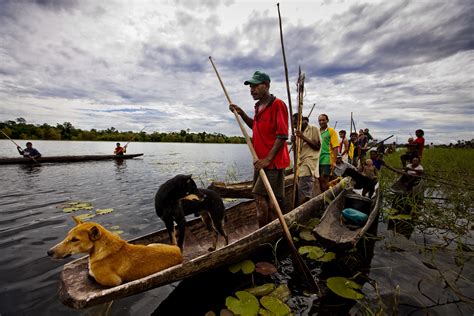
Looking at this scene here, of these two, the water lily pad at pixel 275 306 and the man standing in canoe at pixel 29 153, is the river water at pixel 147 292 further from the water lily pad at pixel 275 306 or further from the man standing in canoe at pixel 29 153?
the man standing in canoe at pixel 29 153

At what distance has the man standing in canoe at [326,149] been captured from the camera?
6949mm

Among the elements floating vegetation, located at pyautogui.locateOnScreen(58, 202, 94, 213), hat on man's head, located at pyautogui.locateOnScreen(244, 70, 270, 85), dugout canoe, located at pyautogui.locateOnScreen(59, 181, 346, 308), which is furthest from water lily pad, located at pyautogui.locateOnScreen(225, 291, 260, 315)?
floating vegetation, located at pyautogui.locateOnScreen(58, 202, 94, 213)

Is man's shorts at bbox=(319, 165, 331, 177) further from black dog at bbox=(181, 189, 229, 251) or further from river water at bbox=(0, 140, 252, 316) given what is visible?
river water at bbox=(0, 140, 252, 316)

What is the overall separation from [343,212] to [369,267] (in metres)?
1.08

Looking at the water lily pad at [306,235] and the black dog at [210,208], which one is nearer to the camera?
the black dog at [210,208]

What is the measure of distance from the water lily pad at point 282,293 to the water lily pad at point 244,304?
0.36 meters

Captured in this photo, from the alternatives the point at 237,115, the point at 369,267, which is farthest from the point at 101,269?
the point at 369,267

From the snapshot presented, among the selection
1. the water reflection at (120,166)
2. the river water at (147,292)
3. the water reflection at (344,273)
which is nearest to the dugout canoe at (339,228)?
the water reflection at (344,273)

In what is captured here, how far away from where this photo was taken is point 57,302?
316 centimetres

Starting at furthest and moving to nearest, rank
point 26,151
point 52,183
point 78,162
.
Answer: point 78,162
point 26,151
point 52,183

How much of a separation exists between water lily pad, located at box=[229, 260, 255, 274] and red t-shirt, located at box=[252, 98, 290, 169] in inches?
62.9

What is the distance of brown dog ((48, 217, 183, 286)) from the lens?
2.33m

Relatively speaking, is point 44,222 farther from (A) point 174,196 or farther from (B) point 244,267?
(B) point 244,267

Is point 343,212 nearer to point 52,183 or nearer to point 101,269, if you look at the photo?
point 101,269
